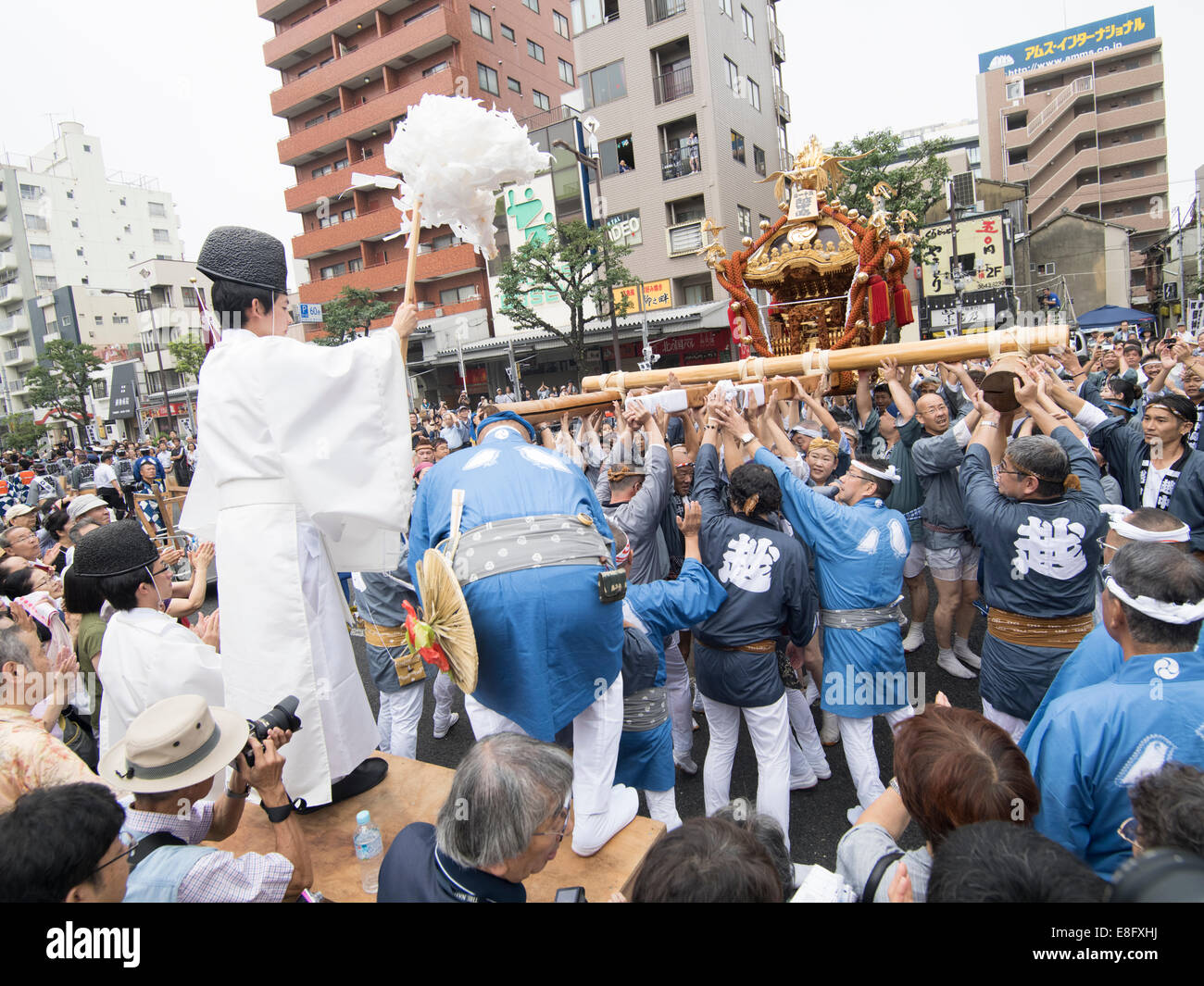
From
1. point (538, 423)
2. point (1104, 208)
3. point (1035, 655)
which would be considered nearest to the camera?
point (1035, 655)

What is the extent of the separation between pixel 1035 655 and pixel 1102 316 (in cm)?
2644

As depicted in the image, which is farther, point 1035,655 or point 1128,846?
point 1035,655

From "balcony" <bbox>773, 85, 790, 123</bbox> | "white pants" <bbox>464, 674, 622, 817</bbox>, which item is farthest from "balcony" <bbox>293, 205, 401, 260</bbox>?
"white pants" <bbox>464, 674, 622, 817</bbox>

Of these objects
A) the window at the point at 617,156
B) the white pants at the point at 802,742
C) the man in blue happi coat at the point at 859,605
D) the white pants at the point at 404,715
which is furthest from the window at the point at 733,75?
the white pants at the point at 404,715

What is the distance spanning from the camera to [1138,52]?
37031 millimetres

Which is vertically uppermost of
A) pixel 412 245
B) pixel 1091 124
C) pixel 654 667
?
pixel 1091 124

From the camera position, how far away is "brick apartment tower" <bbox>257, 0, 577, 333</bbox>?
96.9 feet

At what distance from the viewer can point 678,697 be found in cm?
388

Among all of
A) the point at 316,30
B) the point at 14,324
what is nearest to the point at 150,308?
the point at 316,30

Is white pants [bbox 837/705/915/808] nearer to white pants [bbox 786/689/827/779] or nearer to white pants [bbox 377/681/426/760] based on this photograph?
white pants [bbox 786/689/827/779]

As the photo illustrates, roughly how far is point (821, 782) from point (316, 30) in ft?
132

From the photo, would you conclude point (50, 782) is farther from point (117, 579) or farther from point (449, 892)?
point (449, 892)

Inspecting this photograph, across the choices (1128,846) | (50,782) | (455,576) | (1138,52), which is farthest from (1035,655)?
(1138,52)

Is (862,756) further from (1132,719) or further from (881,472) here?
(1132,719)
